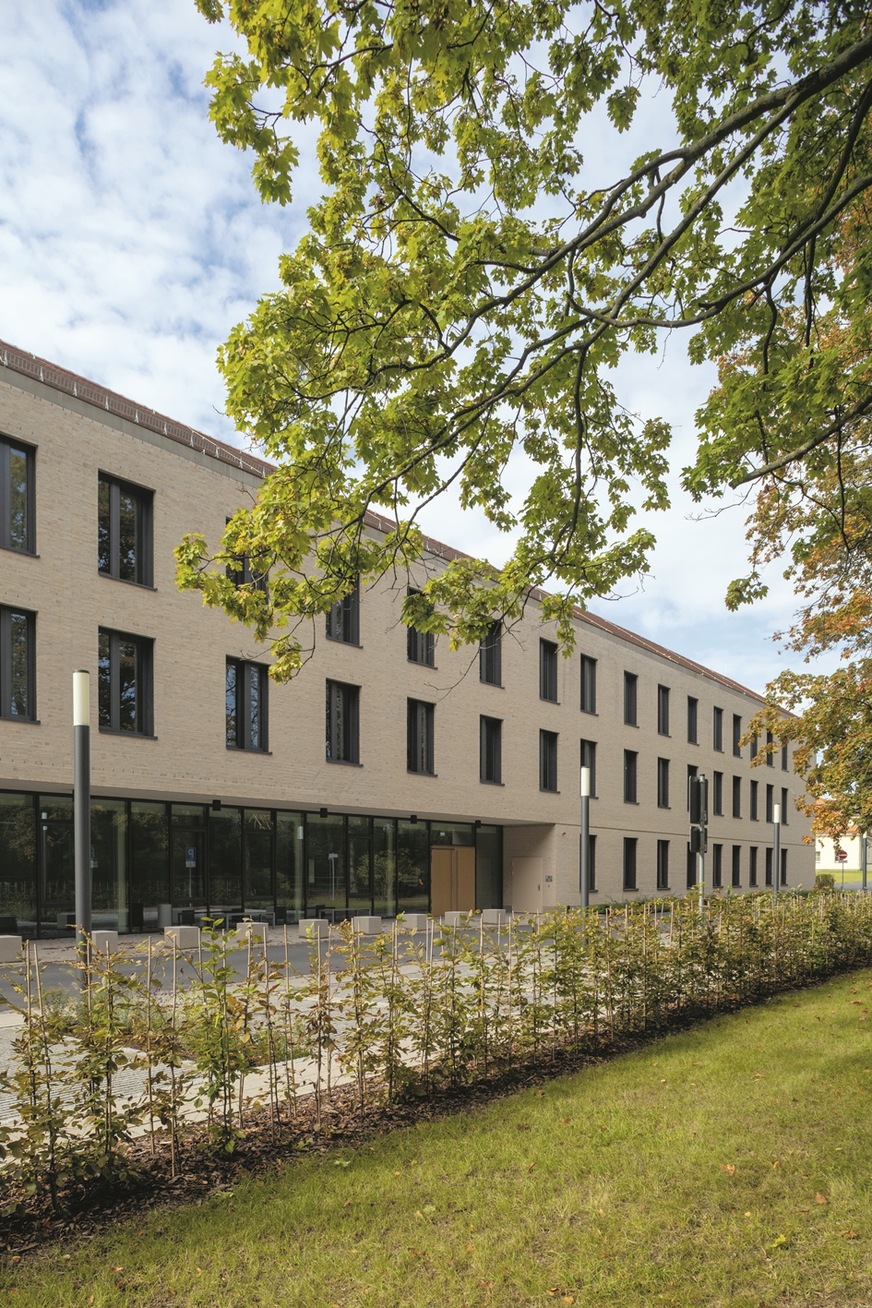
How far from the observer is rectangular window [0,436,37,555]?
17109 mm

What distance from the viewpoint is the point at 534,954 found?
28.8 ft

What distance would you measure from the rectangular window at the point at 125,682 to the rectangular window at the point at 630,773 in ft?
74.4

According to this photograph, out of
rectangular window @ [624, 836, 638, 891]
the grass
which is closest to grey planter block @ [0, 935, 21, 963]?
the grass

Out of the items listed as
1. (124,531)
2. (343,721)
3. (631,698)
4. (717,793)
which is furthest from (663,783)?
(124,531)

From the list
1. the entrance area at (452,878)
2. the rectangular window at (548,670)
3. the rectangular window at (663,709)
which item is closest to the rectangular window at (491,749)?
the entrance area at (452,878)

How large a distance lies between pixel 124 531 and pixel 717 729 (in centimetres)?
3352

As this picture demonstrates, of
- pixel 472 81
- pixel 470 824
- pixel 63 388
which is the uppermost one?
pixel 63 388

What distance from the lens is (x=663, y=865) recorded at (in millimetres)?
40188

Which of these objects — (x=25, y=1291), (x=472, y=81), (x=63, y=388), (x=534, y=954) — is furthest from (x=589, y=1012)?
(x=63, y=388)

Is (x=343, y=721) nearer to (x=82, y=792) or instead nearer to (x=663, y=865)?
(x=82, y=792)

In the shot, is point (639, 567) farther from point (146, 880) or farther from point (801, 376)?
point (146, 880)

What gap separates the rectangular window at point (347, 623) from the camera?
79.7 feet

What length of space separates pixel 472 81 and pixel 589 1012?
7.80 m

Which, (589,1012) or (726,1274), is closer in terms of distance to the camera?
(726,1274)
